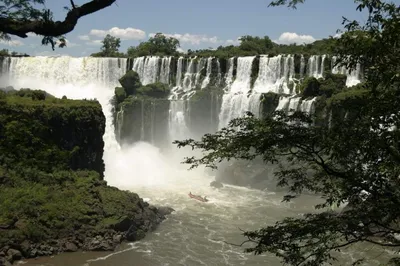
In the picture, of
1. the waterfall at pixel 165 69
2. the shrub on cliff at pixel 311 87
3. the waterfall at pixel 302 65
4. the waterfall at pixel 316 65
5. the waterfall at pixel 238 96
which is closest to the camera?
the shrub on cliff at pixel 311 87

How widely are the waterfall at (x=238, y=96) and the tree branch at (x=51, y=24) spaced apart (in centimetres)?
2681

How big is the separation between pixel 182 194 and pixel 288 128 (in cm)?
2249

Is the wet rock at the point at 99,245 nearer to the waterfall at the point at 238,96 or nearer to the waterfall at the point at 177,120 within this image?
the waterfall at the point at 238,96

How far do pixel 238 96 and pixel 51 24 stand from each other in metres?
30.1

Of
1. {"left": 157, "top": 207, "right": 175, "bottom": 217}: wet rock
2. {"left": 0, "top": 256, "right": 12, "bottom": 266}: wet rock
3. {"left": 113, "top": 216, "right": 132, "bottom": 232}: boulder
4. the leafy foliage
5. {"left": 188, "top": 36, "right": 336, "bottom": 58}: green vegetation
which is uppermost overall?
{"left": 188, "top": 36, "right": 336, "bottom": 58}: green vegetation

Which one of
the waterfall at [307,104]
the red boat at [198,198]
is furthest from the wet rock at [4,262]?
the waterfall at [307,104]

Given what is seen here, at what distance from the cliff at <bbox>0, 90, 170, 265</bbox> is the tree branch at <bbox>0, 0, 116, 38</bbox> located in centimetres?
1156

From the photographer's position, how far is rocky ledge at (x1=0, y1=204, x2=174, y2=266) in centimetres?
1769

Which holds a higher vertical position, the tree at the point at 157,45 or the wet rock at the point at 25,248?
the tree at the point at 157,45

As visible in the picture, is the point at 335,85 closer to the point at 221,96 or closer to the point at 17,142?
the point at 221,96

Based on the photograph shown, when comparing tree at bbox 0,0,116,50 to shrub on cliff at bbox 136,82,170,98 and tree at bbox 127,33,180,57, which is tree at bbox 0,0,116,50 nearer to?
shrub on cliff at bbox 136,82,170,98

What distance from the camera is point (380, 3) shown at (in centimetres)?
515

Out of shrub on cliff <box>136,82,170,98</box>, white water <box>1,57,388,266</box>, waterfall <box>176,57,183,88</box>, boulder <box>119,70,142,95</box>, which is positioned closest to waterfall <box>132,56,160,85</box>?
white water <box>1,57,388,266</box>

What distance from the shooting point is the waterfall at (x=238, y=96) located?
34.4 m
